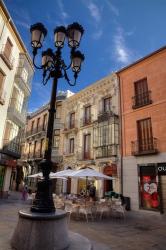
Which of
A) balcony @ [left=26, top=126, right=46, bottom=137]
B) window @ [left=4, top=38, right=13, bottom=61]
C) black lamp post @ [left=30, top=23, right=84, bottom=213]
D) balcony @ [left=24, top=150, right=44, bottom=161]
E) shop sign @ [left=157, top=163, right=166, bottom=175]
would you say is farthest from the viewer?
balcony @ [left=26, top=126, right=46, bottom=137]

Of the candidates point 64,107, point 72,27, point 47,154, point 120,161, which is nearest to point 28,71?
point 64,107

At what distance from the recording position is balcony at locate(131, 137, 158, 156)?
14.6 meters

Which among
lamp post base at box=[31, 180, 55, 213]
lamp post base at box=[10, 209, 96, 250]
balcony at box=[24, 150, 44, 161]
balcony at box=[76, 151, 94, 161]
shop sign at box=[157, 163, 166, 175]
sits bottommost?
lamp post base at box=[10, 209, 96, 250]

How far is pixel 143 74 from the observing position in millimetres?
17203

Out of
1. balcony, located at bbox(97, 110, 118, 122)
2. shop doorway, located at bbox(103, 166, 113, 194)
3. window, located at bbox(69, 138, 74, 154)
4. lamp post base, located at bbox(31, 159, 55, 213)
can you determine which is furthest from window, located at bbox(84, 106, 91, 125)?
lamp post base, located at bbox(31, 159, 55, 213)

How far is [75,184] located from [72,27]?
17.9 m

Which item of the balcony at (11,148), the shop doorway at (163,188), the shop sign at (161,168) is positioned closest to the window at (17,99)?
the balcony at (11,148)

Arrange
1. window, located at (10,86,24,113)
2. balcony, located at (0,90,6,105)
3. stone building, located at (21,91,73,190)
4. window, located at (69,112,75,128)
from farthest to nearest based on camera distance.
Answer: stone building, located at (21,91,73,190) < window, located at (69,112,75,128) < window, located at (10,86,24,113) < balcony, located at (0,90,6,105)

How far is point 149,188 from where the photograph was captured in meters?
14.5

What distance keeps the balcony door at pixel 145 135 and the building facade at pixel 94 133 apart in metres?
2.22

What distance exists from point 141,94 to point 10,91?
429 inches

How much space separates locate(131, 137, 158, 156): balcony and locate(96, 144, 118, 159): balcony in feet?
6.07

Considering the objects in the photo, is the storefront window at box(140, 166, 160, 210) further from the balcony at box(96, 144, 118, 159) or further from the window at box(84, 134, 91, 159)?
the window at box(84, 134, 91, 159)

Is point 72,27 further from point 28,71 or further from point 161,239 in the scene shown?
point 28,71
